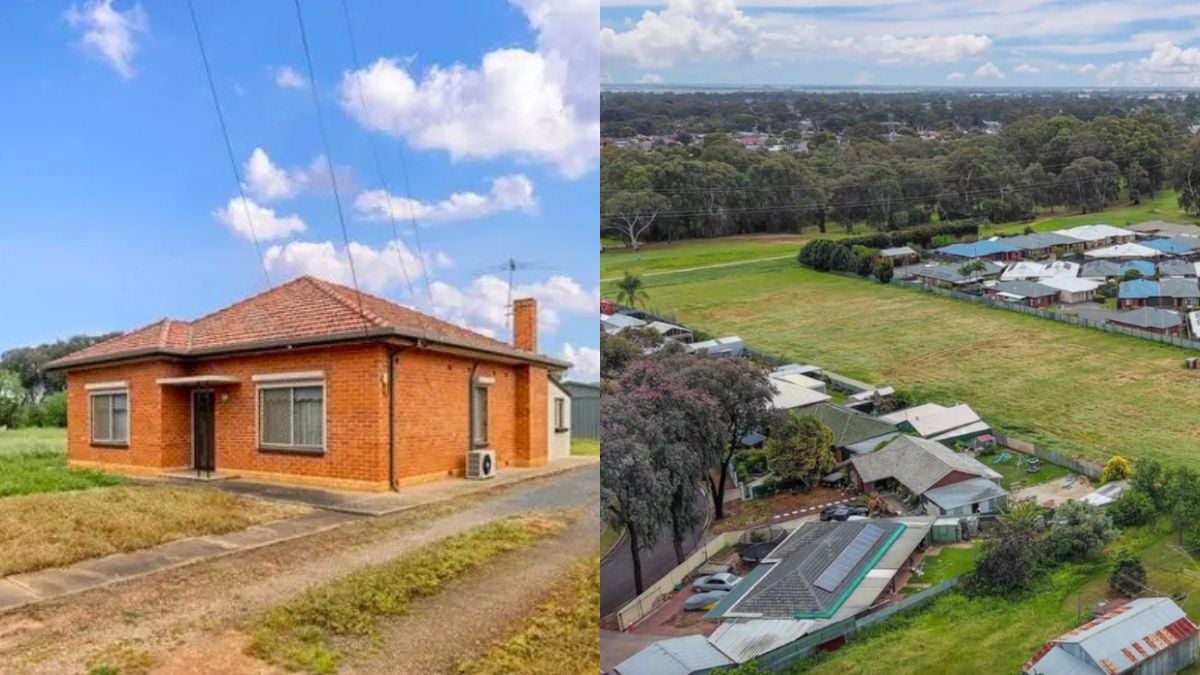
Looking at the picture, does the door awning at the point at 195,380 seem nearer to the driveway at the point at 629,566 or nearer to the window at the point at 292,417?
the window at the point at 292,417

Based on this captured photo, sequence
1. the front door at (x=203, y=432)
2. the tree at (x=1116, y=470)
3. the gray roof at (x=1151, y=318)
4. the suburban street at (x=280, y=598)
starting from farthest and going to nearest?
the gray roof at (x=1151, y=318)
the tree at (x=1116, y=470)
the front door at (x=203, y=432)
the suburban street at (x=280, y=598)

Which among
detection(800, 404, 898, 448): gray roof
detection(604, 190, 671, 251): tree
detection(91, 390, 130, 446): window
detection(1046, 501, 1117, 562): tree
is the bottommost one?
detection(1046, 501, 1117, 562): tree

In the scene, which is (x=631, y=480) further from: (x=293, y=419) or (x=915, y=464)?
(x=293, y=419)

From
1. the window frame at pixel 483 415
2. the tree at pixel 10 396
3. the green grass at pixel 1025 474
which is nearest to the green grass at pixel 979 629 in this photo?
the green grass at pixel 1025 474

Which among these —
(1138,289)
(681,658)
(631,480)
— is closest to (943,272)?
(1138,289)

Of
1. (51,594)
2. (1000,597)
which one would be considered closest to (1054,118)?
(1000,597)

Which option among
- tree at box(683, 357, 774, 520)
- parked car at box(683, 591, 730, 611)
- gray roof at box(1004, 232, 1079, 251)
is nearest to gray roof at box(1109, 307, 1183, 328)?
gray roof at box(1004, 232, 1079, 251)

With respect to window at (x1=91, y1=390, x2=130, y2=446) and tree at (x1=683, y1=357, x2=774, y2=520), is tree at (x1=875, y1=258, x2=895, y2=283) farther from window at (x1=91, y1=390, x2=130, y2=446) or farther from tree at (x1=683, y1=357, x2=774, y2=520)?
window at (x1=91, y1=390, x2=130, y2=446)
